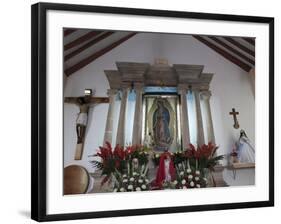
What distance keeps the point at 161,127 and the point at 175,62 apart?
7.6 inches

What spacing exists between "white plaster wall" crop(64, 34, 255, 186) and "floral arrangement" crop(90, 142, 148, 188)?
31 millimetres

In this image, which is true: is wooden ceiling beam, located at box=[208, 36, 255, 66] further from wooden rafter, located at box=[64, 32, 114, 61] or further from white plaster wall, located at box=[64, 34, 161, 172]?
wooden rafter, located at box=[64, 32, 114, 61]

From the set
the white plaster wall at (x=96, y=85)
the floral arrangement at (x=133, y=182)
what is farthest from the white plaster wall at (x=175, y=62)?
the floral arrangement at (x=133, y=182)

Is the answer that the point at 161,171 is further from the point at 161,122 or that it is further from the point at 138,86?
the point at 138,86

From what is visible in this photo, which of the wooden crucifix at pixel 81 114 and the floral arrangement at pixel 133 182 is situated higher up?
the wooden crucifix at pixel 81 114

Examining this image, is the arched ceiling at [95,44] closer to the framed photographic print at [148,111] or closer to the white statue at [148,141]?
the framed photographic print at [148,111]

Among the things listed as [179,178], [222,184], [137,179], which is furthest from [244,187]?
[137,179]

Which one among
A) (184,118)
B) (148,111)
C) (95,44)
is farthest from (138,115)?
(95,44)

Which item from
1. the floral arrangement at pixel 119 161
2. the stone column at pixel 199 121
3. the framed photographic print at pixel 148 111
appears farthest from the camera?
the stone column at pixel 199 121

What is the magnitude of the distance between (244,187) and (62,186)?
22.9 inches

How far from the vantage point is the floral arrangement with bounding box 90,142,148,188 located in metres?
1.96

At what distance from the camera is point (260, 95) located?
7.04 feet

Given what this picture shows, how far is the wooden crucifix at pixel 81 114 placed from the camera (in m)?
1.91

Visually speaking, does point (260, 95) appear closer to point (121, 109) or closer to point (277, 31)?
point (277, 31)
